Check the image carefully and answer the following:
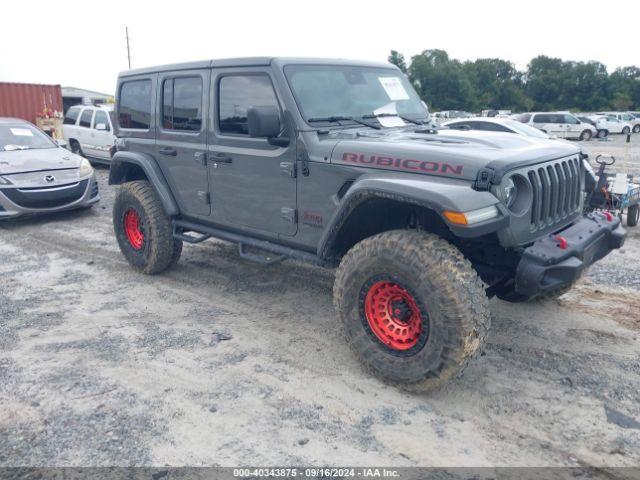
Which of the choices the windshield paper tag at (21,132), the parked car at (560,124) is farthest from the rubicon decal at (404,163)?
the parked car at (560,124)

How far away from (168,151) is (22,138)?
5253 mm

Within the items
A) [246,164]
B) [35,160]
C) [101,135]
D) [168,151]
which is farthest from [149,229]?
[101,135]

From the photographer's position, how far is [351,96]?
4316mm

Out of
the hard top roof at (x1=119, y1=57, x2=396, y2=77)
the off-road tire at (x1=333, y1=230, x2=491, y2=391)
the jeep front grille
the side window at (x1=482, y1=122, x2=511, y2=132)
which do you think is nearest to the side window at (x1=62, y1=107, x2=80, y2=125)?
the side window at (x1=482, y1=122, x2=511, y2=132)

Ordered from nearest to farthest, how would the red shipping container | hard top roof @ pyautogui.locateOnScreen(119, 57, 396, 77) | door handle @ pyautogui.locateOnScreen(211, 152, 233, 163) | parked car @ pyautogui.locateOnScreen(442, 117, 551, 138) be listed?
hard top roof @ pyautogui.locateOnScreen(119, 57, 396, 77) < door handle @ pyautogui.locateOnScreen(211, 152, 233, 163) < parked car @ pyautogui.locateOnScreen(442, 117, 551, 138) < the red shipping container

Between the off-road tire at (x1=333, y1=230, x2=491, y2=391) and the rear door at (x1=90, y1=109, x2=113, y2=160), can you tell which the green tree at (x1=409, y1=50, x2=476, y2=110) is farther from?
the off-road tire at (x1=333, y1=230, x2=491, y2=391)

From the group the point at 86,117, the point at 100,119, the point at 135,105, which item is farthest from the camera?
the point at 86,117

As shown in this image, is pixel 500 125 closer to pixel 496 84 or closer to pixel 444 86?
pixel 444 86

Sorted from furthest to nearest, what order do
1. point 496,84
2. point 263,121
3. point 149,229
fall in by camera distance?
point 496,84, point 149,229, point 263,121

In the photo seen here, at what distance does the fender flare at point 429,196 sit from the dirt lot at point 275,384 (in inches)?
44.7

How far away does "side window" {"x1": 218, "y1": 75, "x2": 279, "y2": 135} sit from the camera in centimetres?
420

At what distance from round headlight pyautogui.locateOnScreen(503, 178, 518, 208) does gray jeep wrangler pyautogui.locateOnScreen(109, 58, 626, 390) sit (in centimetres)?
1

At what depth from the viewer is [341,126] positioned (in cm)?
409

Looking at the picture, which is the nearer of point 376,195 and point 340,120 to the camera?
point 376,195
